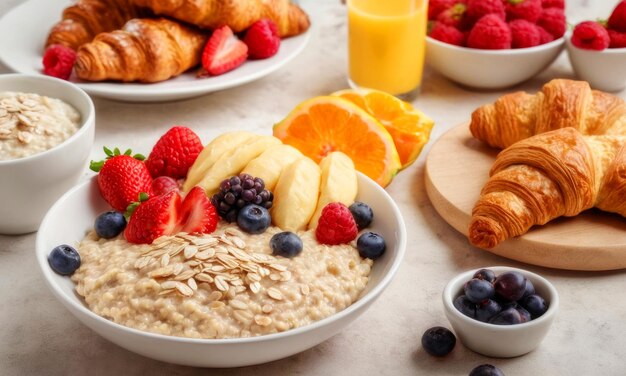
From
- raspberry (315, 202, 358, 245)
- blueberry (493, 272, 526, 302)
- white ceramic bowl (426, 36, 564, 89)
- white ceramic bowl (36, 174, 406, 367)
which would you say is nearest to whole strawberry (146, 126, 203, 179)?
white ceramic bowl (36, 174, 406, 367)

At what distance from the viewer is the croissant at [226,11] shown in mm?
2279

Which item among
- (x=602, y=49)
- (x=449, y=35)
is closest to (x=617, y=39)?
(x=602, y=49)

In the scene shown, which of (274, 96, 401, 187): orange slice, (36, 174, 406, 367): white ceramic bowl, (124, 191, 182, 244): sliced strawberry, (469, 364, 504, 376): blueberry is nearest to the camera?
(36, 174, 406, 367): white ceramic bowl

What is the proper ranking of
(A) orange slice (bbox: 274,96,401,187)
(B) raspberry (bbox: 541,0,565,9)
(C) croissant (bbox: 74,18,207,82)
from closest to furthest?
1. (A) orange slice (bbox: 274,96,401,187)
2. (C) croissant (bbox: 74,18,207,82)
3. (B) raspberry (bbox: 541,0,565,9)

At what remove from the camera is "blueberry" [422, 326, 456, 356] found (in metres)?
1.43

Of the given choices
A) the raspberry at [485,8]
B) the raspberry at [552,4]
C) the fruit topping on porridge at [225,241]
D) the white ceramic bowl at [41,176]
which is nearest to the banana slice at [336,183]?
the fruit topping on porridge at [225,241]

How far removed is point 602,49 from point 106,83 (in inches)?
56.5

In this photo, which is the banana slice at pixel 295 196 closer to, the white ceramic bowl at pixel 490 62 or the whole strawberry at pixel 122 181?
the whole strawberry at pixel 122 181

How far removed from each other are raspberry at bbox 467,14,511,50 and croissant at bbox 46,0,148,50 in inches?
39.7

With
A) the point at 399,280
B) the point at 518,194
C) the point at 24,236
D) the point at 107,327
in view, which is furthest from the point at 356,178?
the point at 24,236

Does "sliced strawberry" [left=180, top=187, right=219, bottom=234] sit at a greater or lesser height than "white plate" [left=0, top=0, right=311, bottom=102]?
greater

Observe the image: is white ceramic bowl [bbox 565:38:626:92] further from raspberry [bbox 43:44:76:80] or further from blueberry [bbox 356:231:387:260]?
raspberry [bbox 43:44:76:80]

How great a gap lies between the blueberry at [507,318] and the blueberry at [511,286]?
2 centimetres

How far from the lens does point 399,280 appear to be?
1.67m
